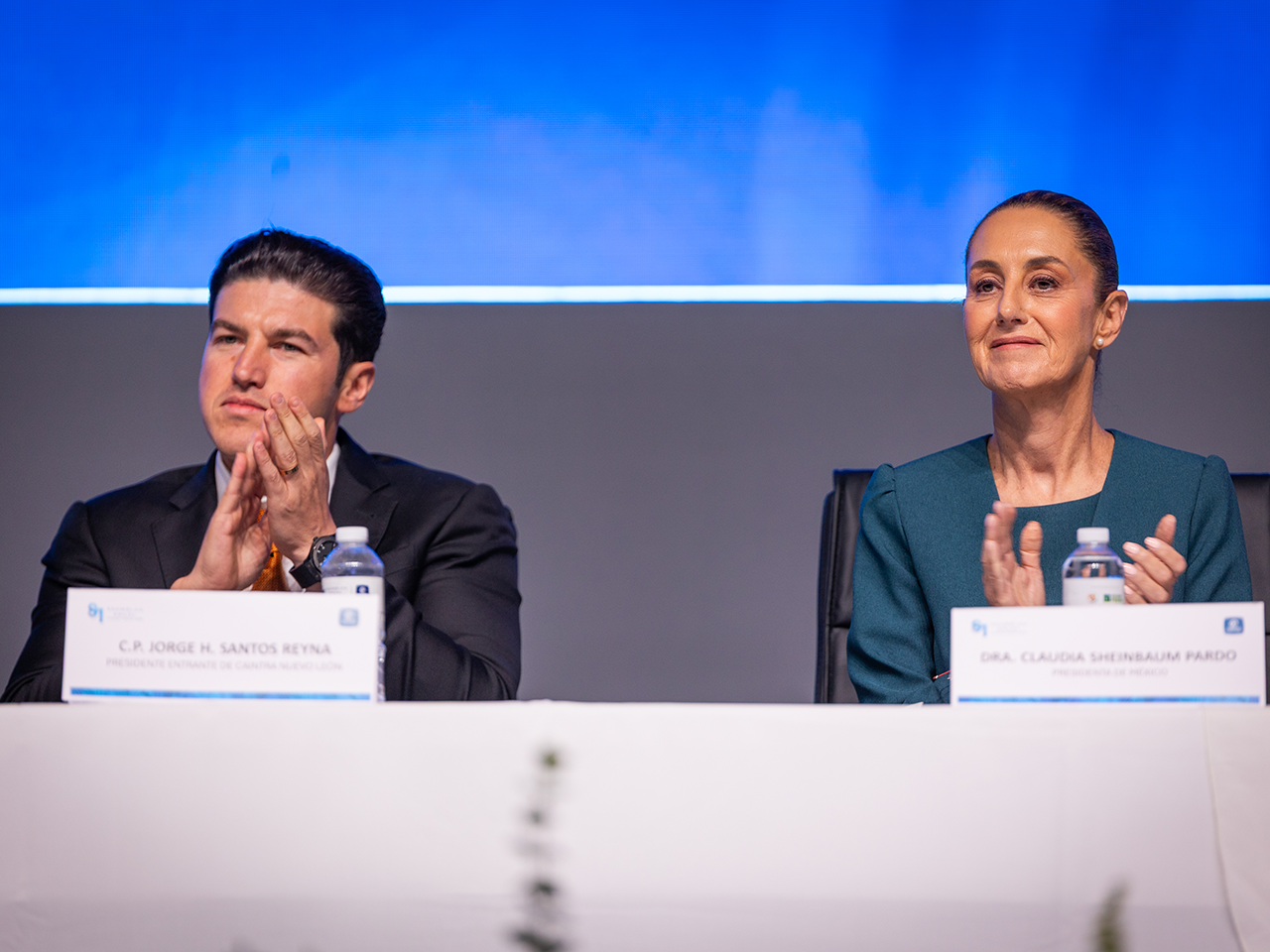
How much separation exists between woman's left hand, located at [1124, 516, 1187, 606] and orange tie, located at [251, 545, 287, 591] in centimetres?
109

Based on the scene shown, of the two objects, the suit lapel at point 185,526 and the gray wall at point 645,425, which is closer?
the suit lapel at point 185,526

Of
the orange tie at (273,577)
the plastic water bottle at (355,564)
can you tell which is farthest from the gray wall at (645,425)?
the plastic water bottle at (355,564)

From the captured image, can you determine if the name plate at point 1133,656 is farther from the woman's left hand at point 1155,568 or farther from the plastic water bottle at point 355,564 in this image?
the plastic water bottle at point 355,564

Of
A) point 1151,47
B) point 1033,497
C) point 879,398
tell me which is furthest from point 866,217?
point 1033,497

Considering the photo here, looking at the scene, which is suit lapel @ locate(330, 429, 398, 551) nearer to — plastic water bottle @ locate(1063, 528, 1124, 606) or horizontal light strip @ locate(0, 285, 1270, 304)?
horizontal light strip @ locate(0, 285, 1270, 304)

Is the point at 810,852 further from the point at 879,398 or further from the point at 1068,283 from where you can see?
the point at 879,398

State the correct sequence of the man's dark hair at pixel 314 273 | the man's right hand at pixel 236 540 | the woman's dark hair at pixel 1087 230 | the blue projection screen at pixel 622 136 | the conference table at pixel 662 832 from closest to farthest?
the conference table at pixel 662 832 → the man's right hand at pixel 236 540 → the woman's dark hair at pixel 1087 230 → the man's dark hair at pixel 314 273 → the blue projection screen at pixel 622 136

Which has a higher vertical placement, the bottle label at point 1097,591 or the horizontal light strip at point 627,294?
the horizontal light strip at point 627,294

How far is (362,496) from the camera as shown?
182cm

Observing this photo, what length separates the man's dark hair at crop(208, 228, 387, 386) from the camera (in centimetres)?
178

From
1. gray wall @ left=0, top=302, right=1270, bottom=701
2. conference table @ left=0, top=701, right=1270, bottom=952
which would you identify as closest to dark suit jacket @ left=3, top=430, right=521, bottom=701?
gray wall @ left=0, top=302, right=1270, bottom=701

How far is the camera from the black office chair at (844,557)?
179cm

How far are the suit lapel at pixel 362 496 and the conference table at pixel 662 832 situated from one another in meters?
0.86

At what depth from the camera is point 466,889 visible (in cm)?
87
